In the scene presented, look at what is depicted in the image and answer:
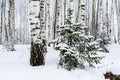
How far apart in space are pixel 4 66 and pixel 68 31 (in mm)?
2758

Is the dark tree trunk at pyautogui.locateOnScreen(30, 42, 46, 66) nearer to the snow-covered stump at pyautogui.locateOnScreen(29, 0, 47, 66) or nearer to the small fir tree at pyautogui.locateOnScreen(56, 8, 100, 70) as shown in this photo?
the snow-covered stump at pyautogui.locateOnScreen(29, 0, 47, 66)

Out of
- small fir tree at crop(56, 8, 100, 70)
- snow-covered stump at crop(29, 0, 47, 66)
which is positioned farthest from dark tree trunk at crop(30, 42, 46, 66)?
small fir tree at crop(56, 8, 100, 70)

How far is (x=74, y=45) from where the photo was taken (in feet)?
36.7

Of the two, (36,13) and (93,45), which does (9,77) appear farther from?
(93,45)

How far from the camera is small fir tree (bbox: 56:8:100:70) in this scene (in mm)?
10656

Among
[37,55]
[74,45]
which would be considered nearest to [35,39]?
[37,55]

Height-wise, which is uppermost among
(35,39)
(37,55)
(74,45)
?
(35,39)

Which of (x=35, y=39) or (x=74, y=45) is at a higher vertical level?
(x=35, y=39)

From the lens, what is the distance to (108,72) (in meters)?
11.9

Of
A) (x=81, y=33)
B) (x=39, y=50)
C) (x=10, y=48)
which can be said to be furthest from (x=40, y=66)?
(x=10, y=48)

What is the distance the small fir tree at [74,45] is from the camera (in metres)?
10.7

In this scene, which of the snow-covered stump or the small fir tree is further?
the snow-covered stump

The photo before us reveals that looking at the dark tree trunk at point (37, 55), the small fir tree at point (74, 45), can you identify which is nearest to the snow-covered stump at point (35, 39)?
the dark tree trunk at point (37, 55)

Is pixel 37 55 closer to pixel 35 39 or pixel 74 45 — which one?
pixel 35 39
